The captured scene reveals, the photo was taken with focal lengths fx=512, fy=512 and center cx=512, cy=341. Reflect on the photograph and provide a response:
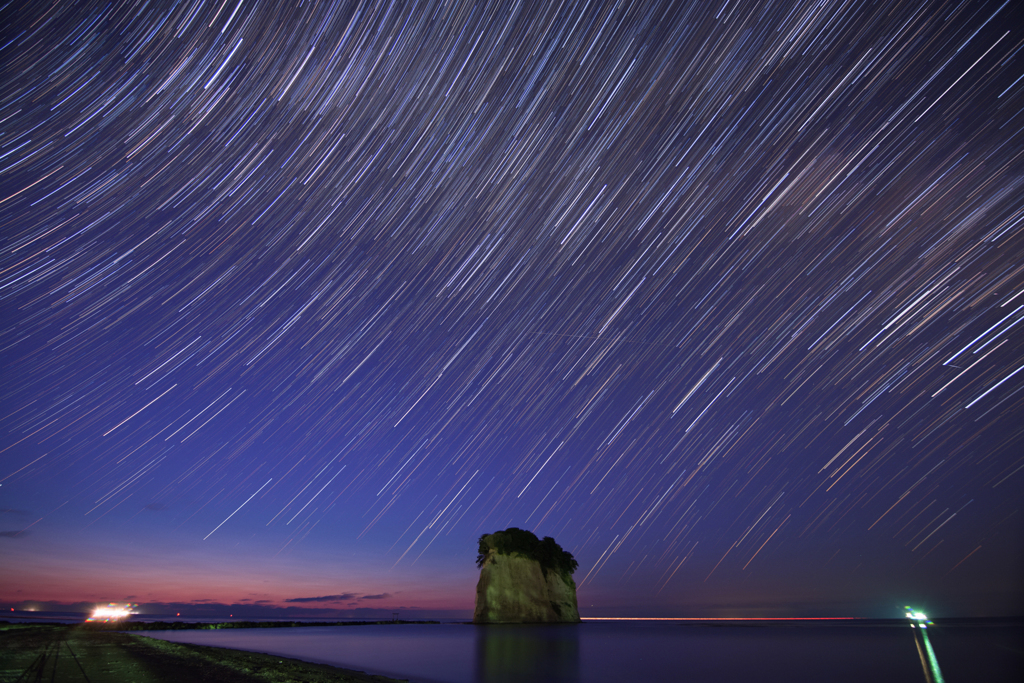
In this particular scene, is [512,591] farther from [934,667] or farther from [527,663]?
[934,667]

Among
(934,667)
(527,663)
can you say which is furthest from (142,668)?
(934,667)

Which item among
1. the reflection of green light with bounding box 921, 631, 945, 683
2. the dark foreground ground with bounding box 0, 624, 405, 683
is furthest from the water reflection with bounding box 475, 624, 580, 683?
the reflection of green light with bounding box 921, 631, 945, 683

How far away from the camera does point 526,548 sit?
76.2 metres

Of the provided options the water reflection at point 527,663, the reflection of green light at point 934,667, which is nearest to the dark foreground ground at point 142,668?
the water reflection at point 527,663

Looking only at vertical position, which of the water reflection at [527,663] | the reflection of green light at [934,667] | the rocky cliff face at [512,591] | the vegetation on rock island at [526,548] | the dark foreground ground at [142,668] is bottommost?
the dark foreground ground at [142,668]

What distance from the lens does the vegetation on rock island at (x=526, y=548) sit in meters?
74.0

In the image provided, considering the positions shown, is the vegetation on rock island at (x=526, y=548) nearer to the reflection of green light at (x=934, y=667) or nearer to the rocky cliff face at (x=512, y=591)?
the rocky cliff face at (x=512, y=591)

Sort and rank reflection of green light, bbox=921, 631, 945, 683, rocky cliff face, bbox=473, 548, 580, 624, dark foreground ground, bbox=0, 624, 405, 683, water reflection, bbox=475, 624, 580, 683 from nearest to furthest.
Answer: dark foreground ground, bbox=0, 624, 405, 683 < water reflection, bbox=475, 624, 580, 683 < reflection of green light, bbox=921, 631, 945, 683 < rocky cliff face, bbox=473, 548, 580, 624

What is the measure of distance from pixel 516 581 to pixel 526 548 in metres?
4.72

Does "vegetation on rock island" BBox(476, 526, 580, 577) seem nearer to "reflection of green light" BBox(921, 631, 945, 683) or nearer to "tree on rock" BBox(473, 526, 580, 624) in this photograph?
"tree on rock" BBox(473, 526, 580, 624)

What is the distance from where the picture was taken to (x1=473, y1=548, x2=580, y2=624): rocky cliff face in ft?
242

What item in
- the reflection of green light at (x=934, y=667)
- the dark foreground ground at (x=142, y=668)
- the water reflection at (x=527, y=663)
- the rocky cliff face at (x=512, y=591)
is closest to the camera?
the dark foreground ground at (x=142, y=668)

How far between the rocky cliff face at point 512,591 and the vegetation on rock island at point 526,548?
29.0 inches

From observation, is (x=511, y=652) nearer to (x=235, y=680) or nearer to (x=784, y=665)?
(x=784, y=665)
